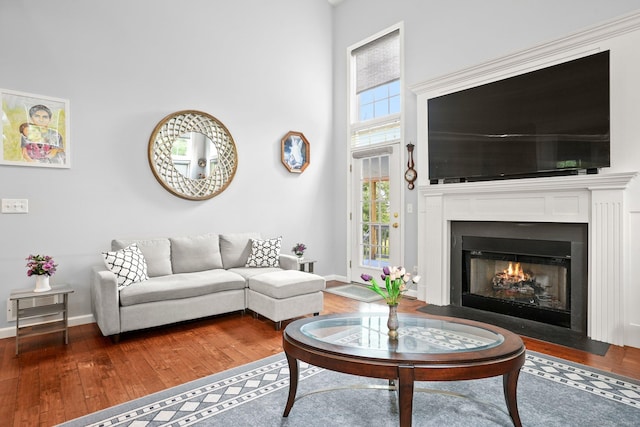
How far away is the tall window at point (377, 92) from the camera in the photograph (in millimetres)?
5141

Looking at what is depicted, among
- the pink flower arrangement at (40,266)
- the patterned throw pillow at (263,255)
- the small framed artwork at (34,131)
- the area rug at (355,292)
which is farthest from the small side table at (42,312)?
the area rug at (355,292)

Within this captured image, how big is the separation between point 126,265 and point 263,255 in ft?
4.98

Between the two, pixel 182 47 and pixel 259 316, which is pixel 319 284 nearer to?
pixel 259 316

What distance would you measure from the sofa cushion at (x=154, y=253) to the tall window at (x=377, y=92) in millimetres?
3132

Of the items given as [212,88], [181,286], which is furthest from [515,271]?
[212,88]

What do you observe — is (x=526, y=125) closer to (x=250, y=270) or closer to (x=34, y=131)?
(x=250, y=270)

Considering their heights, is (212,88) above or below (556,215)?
above

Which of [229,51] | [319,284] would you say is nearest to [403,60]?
[229,51]

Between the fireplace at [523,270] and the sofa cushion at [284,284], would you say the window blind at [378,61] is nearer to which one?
the fireplace at [523,270]

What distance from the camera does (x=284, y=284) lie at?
3588 mm

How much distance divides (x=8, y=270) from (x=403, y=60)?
4.94 metres

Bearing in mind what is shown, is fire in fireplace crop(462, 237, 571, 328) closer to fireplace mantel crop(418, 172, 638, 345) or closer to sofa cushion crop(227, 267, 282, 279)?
fireplace mantel crop(418, 172, 638, 345)

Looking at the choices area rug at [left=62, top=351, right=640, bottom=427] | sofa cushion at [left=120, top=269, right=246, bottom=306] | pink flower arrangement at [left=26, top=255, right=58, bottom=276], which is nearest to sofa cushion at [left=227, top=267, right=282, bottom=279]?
sofa cushion at [left=120, top=269, right=246, bottom=306]

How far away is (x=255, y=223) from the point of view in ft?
16.5
